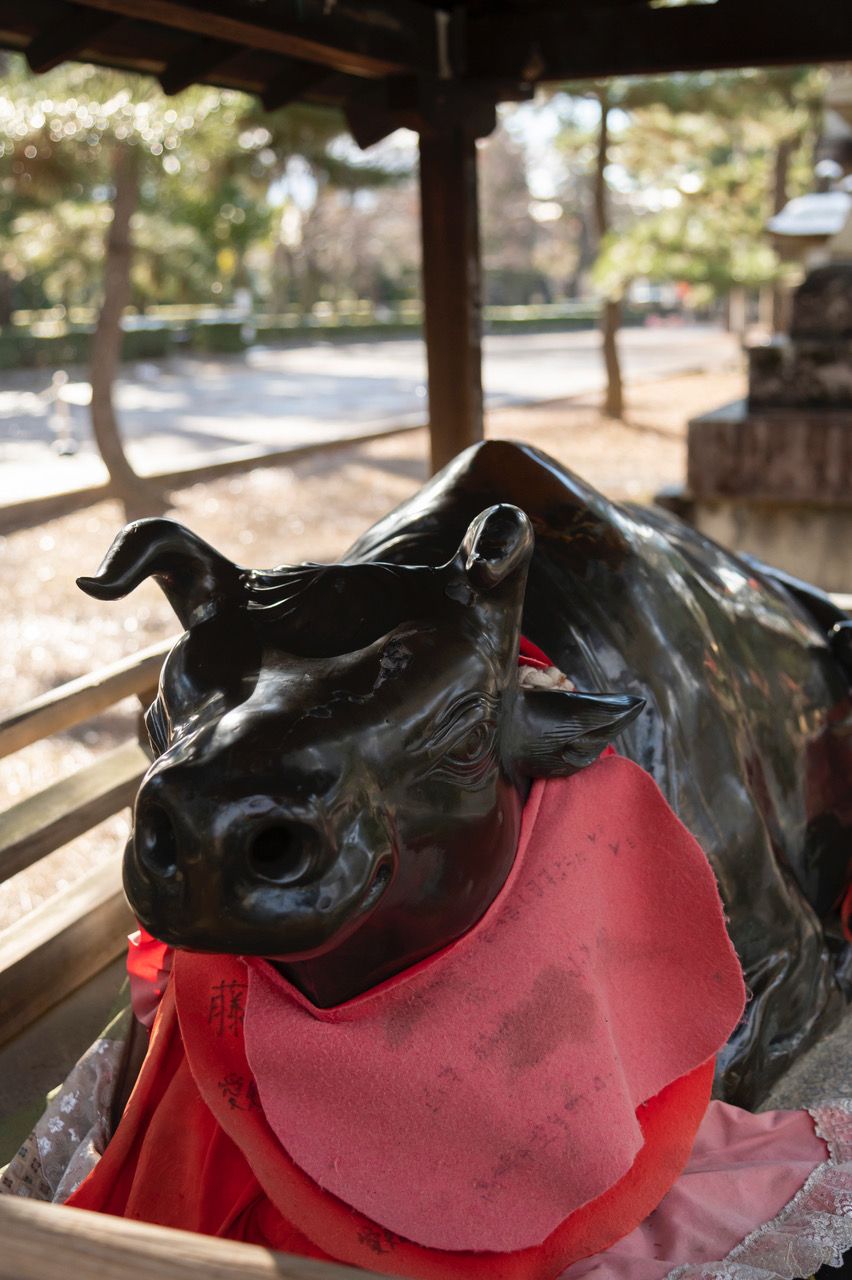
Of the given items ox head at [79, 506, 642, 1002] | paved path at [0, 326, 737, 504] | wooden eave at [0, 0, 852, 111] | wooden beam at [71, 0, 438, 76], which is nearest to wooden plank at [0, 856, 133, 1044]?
ox head at [79, 506, 642, 1002]

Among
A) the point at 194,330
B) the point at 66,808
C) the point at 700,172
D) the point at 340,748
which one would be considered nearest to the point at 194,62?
the point at 66,808

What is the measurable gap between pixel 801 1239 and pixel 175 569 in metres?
Answer: 1.39

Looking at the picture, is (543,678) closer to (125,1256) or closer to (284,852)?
(284,852)

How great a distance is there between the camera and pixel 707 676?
229 cm

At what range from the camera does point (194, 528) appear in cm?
1073

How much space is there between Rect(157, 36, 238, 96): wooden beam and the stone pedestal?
4352 mm

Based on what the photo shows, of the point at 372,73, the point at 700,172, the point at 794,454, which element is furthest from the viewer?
the point at 700,172

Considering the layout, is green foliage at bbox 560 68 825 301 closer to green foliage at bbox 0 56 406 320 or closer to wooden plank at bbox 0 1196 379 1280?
green foliage at bbox 0 56 406 320

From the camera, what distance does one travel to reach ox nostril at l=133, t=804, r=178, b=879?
4.58ft

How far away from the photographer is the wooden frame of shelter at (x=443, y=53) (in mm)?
3549

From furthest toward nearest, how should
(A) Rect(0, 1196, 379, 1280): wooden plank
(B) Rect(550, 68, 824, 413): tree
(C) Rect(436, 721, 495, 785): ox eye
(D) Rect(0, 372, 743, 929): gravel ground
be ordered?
(B) Rect(550, 68, 824, 413): tree
(D) Rect(0, 372, 743, 929): gravel ground
(C) Rect(436, 721, 495, 785): ox eye
(A) Rect(0, 1196, 379, 1280): wooden plank

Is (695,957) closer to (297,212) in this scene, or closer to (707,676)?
(707,676)

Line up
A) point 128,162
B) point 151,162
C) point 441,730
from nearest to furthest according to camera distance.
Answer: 1. point 441,730
2. point 128,162
3. point 151,162

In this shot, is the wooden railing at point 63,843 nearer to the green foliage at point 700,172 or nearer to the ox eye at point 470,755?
the ox eye at point 470,755
